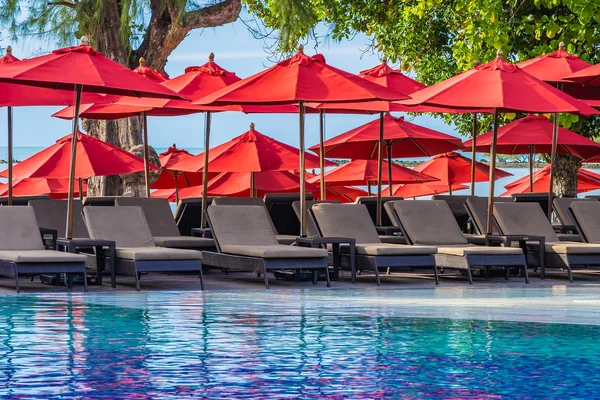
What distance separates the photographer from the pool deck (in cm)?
1177

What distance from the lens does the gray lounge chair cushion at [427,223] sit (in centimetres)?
1380

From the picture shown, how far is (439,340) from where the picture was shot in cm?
815

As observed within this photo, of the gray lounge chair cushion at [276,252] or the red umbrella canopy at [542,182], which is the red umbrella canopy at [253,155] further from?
the red umbrella canopy at [542,182]

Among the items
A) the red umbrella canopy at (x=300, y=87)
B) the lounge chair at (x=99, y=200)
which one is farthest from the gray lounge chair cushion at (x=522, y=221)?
the lounge chair at (x=99, y=200)

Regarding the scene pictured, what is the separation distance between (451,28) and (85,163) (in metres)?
11.8

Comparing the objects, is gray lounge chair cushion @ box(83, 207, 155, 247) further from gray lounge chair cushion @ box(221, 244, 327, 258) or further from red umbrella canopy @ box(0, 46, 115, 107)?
red umbrella canopy @ box(0, 46, 115, 107)

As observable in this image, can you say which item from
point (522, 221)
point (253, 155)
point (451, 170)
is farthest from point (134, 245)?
point (451, 170)

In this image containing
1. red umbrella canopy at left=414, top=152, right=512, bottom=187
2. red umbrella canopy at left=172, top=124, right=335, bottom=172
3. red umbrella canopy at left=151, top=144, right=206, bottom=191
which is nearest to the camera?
red umbrella canopy at left=172, top=124, right=335, bottom=172

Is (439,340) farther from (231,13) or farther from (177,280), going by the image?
(231,13)

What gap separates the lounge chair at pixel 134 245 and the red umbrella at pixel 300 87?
64.0 inches

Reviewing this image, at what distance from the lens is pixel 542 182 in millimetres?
24641

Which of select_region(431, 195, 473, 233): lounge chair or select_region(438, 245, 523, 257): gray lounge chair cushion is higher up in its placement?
select_region(431, 195, 473, 233): lounge chair

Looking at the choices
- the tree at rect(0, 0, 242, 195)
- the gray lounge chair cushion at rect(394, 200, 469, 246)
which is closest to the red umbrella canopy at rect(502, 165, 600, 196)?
the tree at rect(0, 0, 242, 195)

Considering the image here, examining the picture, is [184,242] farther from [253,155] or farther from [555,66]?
[555,66]
